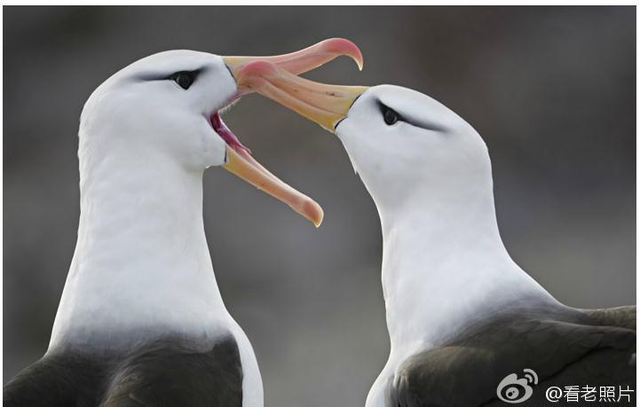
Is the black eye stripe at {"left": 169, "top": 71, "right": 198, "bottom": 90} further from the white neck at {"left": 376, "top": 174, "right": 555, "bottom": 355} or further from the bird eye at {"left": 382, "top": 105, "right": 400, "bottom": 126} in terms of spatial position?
the white neck at {"left": 376, "top": 174, "right": 555, "bottom": 355}

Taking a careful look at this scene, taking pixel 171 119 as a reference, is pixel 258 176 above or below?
below

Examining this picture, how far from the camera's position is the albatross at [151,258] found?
338 centimetres

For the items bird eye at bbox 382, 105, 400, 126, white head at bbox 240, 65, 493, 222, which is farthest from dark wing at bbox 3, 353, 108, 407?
bird eye at bbox 382, 105, 400, 126

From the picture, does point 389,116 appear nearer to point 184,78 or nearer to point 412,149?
point 412,149

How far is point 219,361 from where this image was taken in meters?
3.50

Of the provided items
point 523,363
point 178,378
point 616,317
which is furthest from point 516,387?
point 178,378

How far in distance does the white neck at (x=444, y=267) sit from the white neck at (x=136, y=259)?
19.5 inches

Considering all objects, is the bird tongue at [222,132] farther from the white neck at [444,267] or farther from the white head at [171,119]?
the white neck at [444,267]

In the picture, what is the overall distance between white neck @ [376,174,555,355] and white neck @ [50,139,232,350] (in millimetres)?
496

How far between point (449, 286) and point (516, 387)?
48cm

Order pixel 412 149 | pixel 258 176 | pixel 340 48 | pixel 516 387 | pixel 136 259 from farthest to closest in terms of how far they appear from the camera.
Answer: pixel 340 48 → pixel 258 176 → pixel 412 149 → pixel 136 259 → pixel 516 387

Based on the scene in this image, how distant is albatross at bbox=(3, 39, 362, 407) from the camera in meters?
3.38

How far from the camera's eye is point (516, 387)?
10.8ft

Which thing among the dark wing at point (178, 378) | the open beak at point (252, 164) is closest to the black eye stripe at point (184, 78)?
the open beak at point (252, 164)
